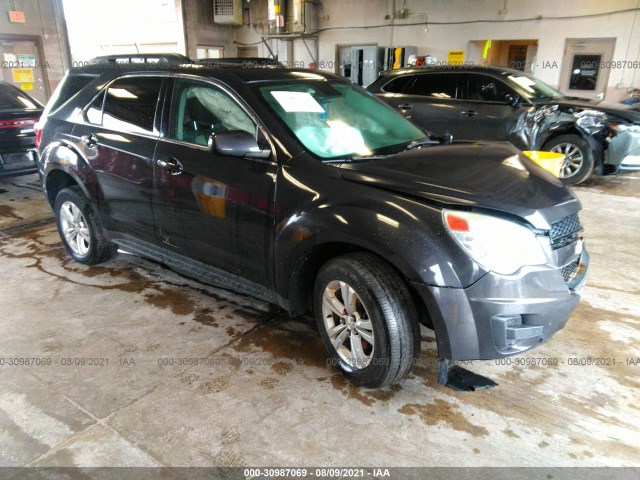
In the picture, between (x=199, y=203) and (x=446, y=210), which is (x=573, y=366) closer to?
(x=446, y=210)

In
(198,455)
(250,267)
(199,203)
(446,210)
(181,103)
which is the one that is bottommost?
(198,455)

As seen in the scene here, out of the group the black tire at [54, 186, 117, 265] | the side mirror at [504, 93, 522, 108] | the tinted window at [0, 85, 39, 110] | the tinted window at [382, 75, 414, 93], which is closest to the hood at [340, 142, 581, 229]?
the black tire at [54, 186, 117, 265]

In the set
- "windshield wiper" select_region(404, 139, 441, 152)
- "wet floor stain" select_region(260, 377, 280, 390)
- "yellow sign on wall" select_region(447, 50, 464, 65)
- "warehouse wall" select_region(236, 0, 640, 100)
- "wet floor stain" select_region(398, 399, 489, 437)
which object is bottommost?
"wet floor stain" select_region(398, 399, 489, 437)

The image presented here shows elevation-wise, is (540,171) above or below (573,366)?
above

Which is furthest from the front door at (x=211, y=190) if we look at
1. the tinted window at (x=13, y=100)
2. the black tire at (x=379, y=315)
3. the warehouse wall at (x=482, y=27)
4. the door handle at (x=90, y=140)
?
the warehouse wall at (x=482, y=27)

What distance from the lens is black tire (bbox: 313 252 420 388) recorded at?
2256mm

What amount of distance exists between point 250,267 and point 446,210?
123cm

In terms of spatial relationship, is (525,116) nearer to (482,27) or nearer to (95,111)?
(95,111)

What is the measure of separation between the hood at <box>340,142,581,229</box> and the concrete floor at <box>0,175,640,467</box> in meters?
0.97

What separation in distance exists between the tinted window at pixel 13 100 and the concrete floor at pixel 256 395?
402 centimetres

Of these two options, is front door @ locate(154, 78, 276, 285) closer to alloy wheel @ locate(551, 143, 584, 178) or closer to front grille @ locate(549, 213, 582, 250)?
front grille @ locate(549, 213, 582, 250)

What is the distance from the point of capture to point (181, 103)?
3.08 m

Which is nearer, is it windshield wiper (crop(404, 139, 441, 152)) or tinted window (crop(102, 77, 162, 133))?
windshield wiper (crop(404, 139, 441, 152))

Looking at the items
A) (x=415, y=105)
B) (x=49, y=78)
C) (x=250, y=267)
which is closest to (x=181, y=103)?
(x=250, y=267)
